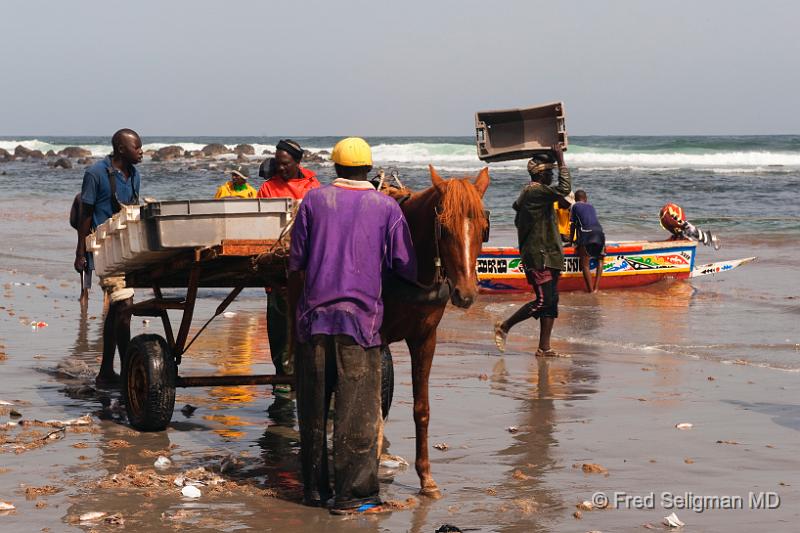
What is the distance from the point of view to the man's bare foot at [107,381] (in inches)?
380

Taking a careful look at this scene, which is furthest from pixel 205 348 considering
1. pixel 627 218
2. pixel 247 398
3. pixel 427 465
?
pixel 627 218

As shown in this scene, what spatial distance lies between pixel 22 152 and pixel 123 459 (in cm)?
8671

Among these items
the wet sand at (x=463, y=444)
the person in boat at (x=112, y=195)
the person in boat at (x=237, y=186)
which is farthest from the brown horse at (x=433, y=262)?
the person in boat at (x=237, y=186)

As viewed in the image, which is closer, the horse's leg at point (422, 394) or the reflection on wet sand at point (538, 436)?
the reflection on wet sand at point (538, 436)

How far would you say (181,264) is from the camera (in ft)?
25.2

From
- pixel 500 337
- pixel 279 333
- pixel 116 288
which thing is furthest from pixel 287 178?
pixel 500 337

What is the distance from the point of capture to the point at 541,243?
1157 centimetres

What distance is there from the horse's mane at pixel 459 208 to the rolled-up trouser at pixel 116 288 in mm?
3561

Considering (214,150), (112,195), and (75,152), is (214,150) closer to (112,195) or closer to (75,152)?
(75,152)

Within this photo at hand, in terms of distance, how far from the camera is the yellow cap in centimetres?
613

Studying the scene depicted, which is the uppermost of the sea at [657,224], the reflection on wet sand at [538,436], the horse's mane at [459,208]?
the horse's mane at [459,208]

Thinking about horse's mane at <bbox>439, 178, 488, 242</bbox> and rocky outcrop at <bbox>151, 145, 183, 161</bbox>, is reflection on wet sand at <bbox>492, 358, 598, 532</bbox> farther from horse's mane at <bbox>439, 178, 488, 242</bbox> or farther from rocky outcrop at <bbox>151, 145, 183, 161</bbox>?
rocky outcrop at <bbox>151, 145, 183, 161</bbox>

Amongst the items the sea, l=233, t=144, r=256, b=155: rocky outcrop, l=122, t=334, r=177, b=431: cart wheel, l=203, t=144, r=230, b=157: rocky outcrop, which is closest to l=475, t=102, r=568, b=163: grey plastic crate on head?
the sea

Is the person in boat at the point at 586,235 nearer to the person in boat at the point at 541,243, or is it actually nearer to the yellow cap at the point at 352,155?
the person in boat at the point at 541,243
